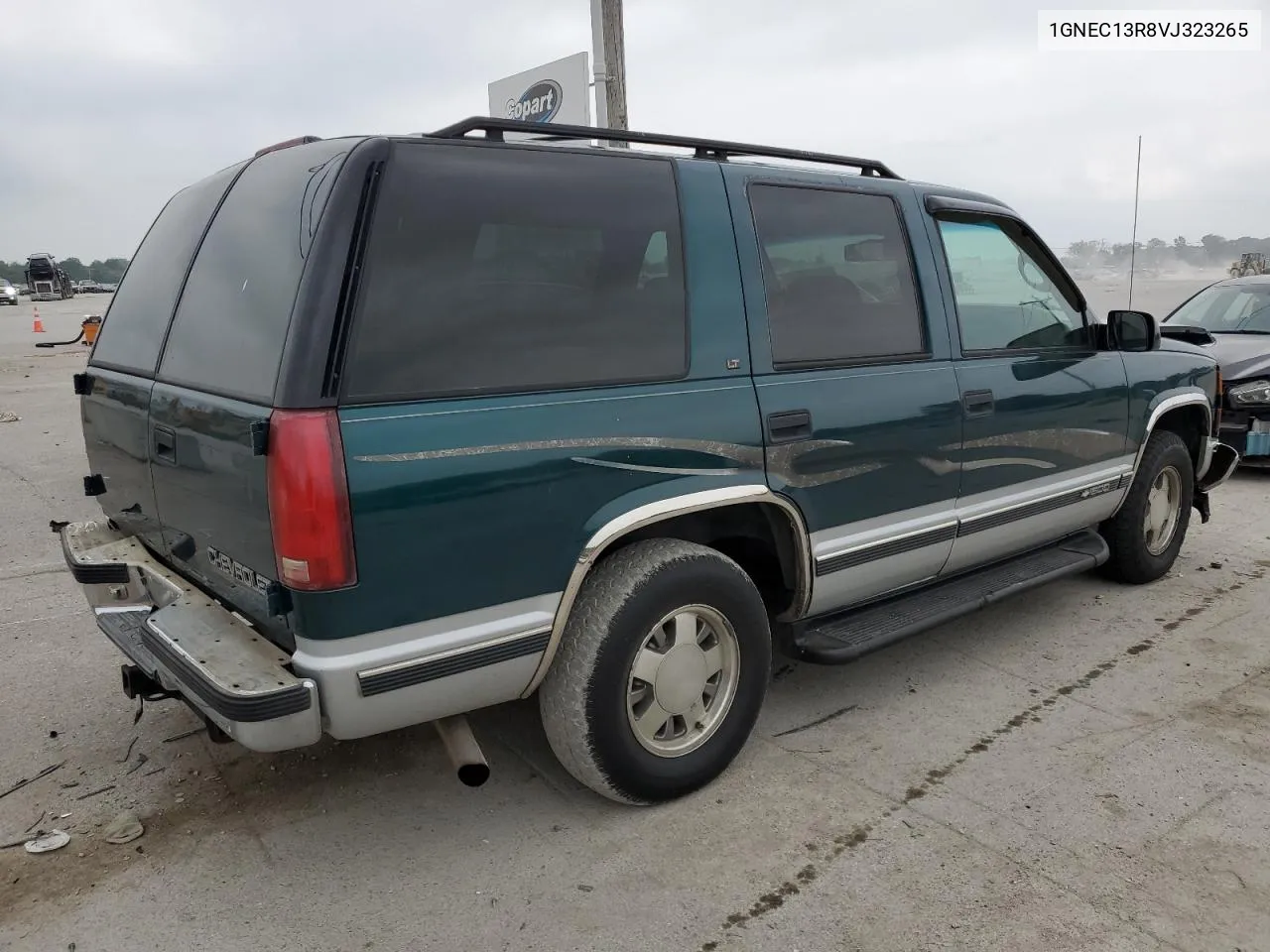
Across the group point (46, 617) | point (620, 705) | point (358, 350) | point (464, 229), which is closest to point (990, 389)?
point (620, 705)

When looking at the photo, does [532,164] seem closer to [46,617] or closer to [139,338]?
[139,338]

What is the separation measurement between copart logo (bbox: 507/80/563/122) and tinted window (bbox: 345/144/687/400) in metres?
7.47

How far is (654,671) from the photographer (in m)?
2.83

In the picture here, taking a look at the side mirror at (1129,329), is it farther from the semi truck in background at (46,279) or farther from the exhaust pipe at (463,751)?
the semi truck in background at (46,279)

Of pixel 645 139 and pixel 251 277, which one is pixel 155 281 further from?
pixel 645 139

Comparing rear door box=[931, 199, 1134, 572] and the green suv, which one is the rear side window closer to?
the green suv

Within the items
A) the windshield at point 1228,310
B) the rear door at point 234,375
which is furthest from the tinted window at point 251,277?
the windshield at point 1228,310

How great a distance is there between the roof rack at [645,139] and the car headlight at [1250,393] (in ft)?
16.2

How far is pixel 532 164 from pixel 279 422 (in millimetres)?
1017

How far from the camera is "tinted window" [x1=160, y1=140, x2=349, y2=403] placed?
2.37 metres

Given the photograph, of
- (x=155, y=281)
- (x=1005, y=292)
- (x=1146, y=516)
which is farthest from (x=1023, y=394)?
(x=155, y=281)

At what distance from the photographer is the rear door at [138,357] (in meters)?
2.97

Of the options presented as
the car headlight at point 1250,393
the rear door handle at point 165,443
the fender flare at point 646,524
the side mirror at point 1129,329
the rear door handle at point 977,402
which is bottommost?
the car headlight at point 1250,393

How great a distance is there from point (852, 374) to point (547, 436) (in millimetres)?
1262
